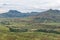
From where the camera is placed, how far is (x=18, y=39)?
198 metres

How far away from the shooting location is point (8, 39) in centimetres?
19325

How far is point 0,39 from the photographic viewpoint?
19362 cm

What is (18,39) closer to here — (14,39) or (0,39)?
(14,39)

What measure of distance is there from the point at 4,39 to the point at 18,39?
16.6 m

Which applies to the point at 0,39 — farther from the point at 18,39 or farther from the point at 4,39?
the point at 18,39

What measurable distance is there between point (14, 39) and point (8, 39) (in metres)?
6.88

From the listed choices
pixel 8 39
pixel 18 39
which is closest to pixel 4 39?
pixel 8 39

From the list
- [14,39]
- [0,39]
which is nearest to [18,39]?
[14,39]

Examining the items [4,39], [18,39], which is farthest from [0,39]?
[18,39]

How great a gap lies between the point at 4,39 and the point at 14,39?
37.6ft

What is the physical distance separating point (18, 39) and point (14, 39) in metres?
6.08

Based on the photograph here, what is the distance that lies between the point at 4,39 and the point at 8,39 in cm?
457
